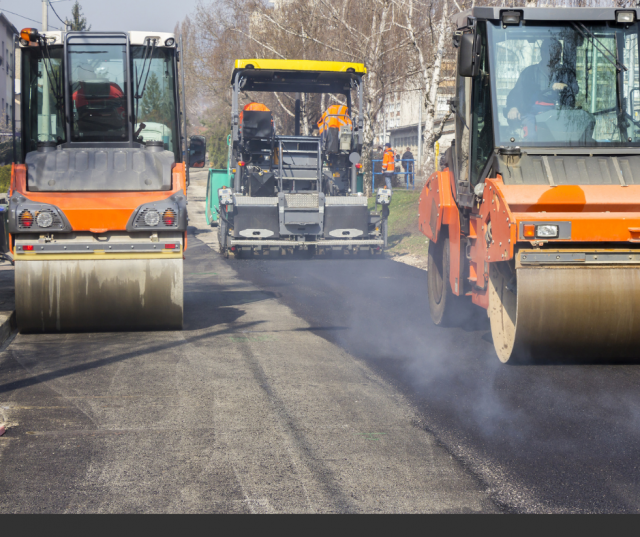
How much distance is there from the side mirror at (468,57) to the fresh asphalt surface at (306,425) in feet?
8.20

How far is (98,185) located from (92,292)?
117 cm

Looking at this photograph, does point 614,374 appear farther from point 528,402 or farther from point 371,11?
point 371,11

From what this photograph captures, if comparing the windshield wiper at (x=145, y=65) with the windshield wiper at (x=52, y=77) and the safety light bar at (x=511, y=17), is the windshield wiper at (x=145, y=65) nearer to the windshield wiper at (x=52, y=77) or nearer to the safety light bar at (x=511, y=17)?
the windshield wiper at (x=52, y=77)

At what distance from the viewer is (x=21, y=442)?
15.6 feet

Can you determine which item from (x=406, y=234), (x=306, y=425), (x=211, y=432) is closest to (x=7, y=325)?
(x=211, y=432)

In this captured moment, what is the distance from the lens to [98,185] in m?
8.30

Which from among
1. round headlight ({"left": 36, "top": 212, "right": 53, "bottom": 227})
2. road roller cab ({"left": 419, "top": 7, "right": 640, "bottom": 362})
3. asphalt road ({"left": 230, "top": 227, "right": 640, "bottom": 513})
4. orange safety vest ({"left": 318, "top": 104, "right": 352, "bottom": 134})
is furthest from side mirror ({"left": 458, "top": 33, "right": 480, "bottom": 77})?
orange safety vest ({"left": 318, "top": 104, "right": 352, "bottom": 134})

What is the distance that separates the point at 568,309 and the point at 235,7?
3966cm

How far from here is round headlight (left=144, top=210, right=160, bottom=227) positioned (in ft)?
26.0

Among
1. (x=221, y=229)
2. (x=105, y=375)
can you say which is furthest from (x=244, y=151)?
(x=105, y=375)

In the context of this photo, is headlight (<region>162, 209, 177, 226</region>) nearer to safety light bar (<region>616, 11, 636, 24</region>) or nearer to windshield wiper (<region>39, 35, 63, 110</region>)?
windshield wiper (<region>39, 35, 63, 110</region>)

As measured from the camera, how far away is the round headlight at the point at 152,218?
26.0ft

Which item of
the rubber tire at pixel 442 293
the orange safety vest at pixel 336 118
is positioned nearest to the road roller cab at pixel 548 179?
the rubber tire at pixel 442 293

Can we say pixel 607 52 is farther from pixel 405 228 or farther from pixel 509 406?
pixel 405 228
